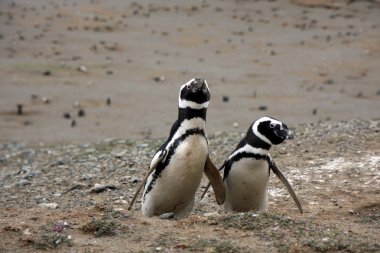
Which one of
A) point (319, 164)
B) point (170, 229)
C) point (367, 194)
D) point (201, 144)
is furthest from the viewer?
point (319, 164)

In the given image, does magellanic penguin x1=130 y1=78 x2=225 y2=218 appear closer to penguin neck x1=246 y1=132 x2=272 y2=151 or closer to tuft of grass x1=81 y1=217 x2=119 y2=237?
penguin neck x1=246 y1=132 x2=272 y2=151

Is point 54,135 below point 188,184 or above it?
below

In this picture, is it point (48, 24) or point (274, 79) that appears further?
point (48, 24)

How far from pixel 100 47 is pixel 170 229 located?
1774 centimetres

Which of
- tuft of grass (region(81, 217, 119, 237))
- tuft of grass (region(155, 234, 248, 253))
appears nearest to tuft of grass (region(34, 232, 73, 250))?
tuft of grass (region(81, 217, 119, 237))

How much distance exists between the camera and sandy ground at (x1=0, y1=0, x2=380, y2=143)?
46.8 feet

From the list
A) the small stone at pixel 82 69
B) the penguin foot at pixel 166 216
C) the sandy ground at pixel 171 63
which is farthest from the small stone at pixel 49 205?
the small stone at pixel 82 69

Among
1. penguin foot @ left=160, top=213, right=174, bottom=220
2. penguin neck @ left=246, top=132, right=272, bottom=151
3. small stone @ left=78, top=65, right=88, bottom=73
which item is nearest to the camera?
penguin foot @ left=160, top=213, right=174, bottom=220

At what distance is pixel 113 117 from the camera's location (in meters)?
14.2

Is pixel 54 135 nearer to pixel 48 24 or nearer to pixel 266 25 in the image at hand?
pixel 48 24

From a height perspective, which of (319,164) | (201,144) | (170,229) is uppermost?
(201,144)

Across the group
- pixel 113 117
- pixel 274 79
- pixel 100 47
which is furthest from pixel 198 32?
pixel 113 117

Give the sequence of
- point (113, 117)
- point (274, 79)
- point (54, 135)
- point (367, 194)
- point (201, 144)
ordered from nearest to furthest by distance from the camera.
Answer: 1. point (201, 144)
2. point (367, 194)
3. point (54, 135)
4. point (113, 117)
5. point (274, 79)

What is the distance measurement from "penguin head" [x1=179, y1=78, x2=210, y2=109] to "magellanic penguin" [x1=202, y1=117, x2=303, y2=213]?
0.57 m
